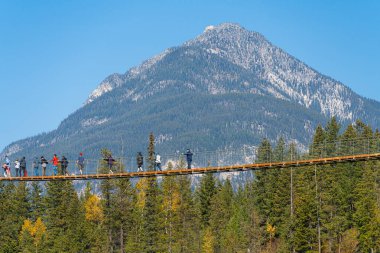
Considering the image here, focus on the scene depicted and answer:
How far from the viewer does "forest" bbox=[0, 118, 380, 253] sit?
290ft

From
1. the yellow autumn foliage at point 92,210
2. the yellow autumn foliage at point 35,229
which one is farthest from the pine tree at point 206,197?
the yellow autumn foliage at point 35,229

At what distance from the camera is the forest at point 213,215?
8850 cm

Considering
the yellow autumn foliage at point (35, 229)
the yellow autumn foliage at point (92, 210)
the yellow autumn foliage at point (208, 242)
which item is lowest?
the yellow autumn foliage at point (208, 242)

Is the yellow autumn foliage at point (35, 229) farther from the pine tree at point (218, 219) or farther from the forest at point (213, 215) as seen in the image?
the pine tree at point (218, 219)

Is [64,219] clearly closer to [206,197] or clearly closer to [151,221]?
[151,221]

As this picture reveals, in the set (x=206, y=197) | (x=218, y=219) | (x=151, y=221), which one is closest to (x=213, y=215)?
(x=218, y=219)

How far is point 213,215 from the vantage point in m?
111

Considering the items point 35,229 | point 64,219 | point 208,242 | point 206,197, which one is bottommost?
point 208,242

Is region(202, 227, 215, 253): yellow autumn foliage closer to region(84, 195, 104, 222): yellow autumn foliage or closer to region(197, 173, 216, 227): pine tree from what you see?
region(197, 173, 216, 227): pine tree

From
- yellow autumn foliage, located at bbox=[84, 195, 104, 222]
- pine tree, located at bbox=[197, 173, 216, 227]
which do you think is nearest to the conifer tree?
pine tree, located at bbox=[197, 173, 216, 227]

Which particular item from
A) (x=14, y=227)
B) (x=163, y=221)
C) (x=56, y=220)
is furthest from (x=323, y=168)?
(x=14, y=227)

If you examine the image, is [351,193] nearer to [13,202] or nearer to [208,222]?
[208,222]

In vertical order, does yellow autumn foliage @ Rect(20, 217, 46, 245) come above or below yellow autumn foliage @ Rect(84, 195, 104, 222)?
below

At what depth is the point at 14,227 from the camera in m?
113
